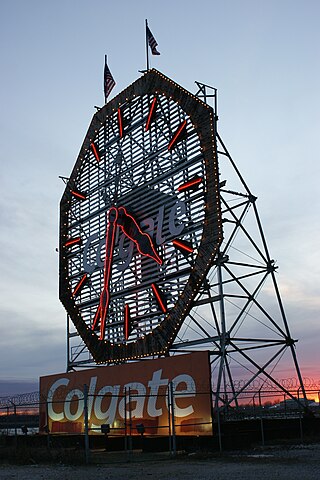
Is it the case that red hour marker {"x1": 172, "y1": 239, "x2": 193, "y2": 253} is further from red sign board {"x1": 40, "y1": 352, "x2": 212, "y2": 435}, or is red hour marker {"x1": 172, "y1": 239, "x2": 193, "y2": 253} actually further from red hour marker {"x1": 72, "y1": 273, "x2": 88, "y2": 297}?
red hour marker {"x1": 72, "y1": 273, "x2": 88, "y2": 297}

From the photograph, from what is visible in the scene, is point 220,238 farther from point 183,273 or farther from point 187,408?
point 187,408

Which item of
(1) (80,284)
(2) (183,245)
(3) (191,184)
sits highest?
(3) (191,184)

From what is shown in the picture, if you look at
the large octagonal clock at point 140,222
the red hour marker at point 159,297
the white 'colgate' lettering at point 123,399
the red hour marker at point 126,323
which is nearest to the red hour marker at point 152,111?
the large octagonal clock at point 140,222

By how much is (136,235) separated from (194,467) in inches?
497

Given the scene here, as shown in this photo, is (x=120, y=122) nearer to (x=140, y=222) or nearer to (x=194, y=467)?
(x=140, y=222)

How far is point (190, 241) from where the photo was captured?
23.7 metres

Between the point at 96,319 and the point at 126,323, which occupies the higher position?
the point at 96,319

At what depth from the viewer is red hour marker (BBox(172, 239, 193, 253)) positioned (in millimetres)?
23386

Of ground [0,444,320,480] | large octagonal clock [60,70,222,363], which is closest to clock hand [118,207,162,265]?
large octagonal clock [60,70,222,363]

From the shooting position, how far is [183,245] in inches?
931

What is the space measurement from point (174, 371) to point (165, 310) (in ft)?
9.54

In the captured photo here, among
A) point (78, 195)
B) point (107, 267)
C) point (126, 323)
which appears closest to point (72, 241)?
point (78, 195)

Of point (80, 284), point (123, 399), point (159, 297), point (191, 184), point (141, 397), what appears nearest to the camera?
point (141, 397)

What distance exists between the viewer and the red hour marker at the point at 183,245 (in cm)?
2339
